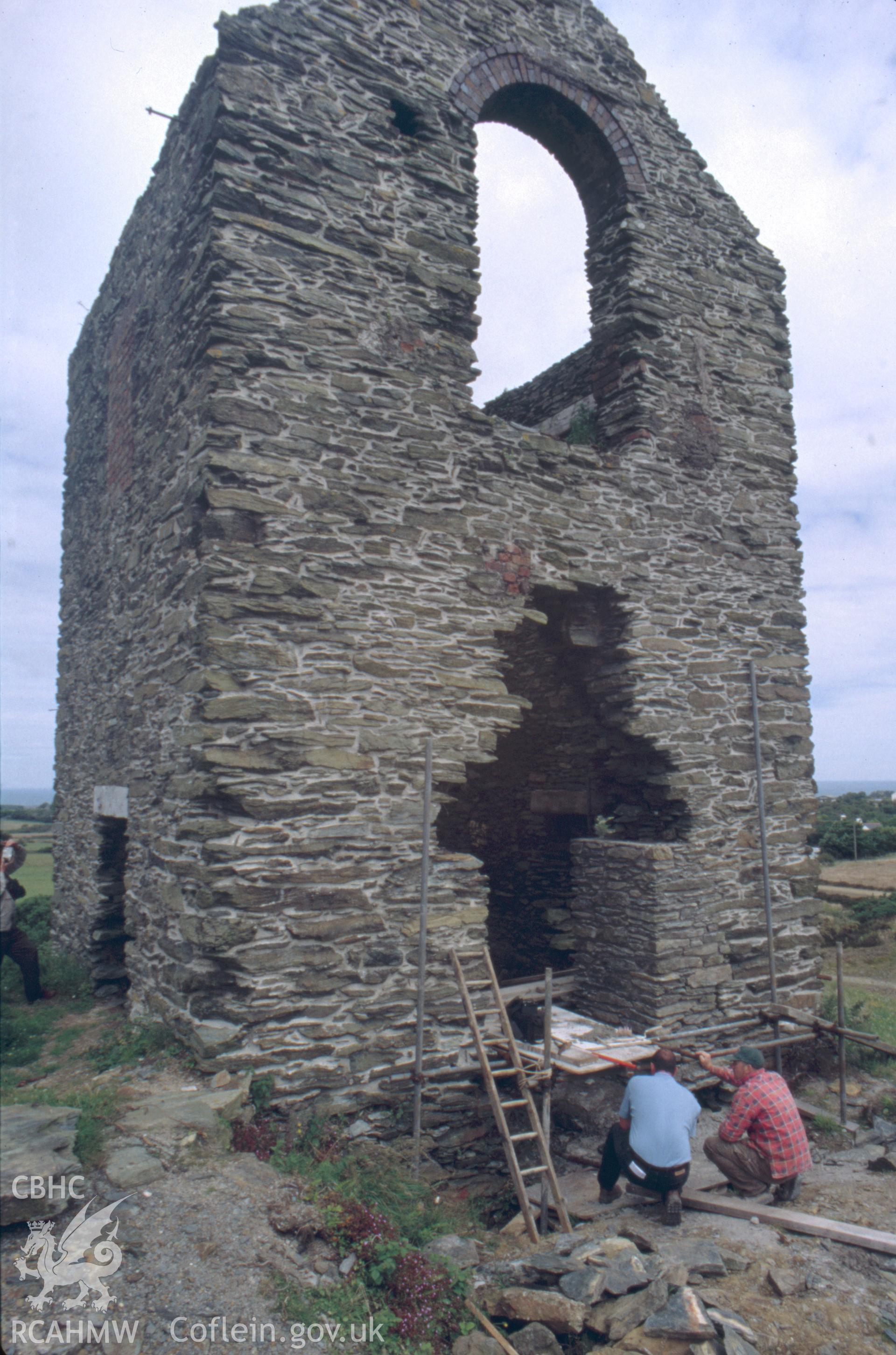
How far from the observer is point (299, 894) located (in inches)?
235

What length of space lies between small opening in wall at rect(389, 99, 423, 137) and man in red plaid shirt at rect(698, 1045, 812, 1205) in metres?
8.61

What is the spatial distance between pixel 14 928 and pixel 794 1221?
7126mm

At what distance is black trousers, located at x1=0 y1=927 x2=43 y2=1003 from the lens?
769 centimetres

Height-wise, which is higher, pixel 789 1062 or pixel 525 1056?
pixel 525 1056

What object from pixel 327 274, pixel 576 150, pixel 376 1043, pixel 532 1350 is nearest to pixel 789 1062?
pixel 376 1043

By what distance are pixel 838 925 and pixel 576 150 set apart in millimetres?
14627

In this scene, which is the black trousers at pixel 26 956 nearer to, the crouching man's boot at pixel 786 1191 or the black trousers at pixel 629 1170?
the black trousers at pixel 629 1170

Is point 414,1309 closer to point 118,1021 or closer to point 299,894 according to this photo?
point 299,894

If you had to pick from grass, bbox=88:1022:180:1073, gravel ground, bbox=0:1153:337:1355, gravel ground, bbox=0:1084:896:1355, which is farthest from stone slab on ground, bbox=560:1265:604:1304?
grass, bbox=88:1022:180:1073

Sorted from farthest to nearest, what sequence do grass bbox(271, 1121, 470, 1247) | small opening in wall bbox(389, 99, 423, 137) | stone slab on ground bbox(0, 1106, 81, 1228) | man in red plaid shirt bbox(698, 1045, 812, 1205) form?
1. small opening in wall bbox(389, 99, 423, 137)
2. man in red plaid shirt bbox(698, 1045, 812, 1205)
3. grass bbox(271, 1121, 470, 1247)
4. stone slab on ground bbox(0, 1106, 81, 1228)

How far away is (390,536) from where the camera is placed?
6.75 metres

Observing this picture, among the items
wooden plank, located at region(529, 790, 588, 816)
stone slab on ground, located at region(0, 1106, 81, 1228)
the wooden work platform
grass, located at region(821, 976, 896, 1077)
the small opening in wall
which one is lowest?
grass, located at region(821, 976, 896, 1077)

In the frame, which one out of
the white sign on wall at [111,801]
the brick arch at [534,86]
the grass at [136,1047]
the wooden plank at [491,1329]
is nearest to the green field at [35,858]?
the white sign on wall at [111,801]

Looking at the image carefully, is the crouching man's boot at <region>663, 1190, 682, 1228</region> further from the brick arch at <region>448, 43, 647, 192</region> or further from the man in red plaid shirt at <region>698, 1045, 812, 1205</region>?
the brick arch at <region>448, 43, 647, 192</region>
